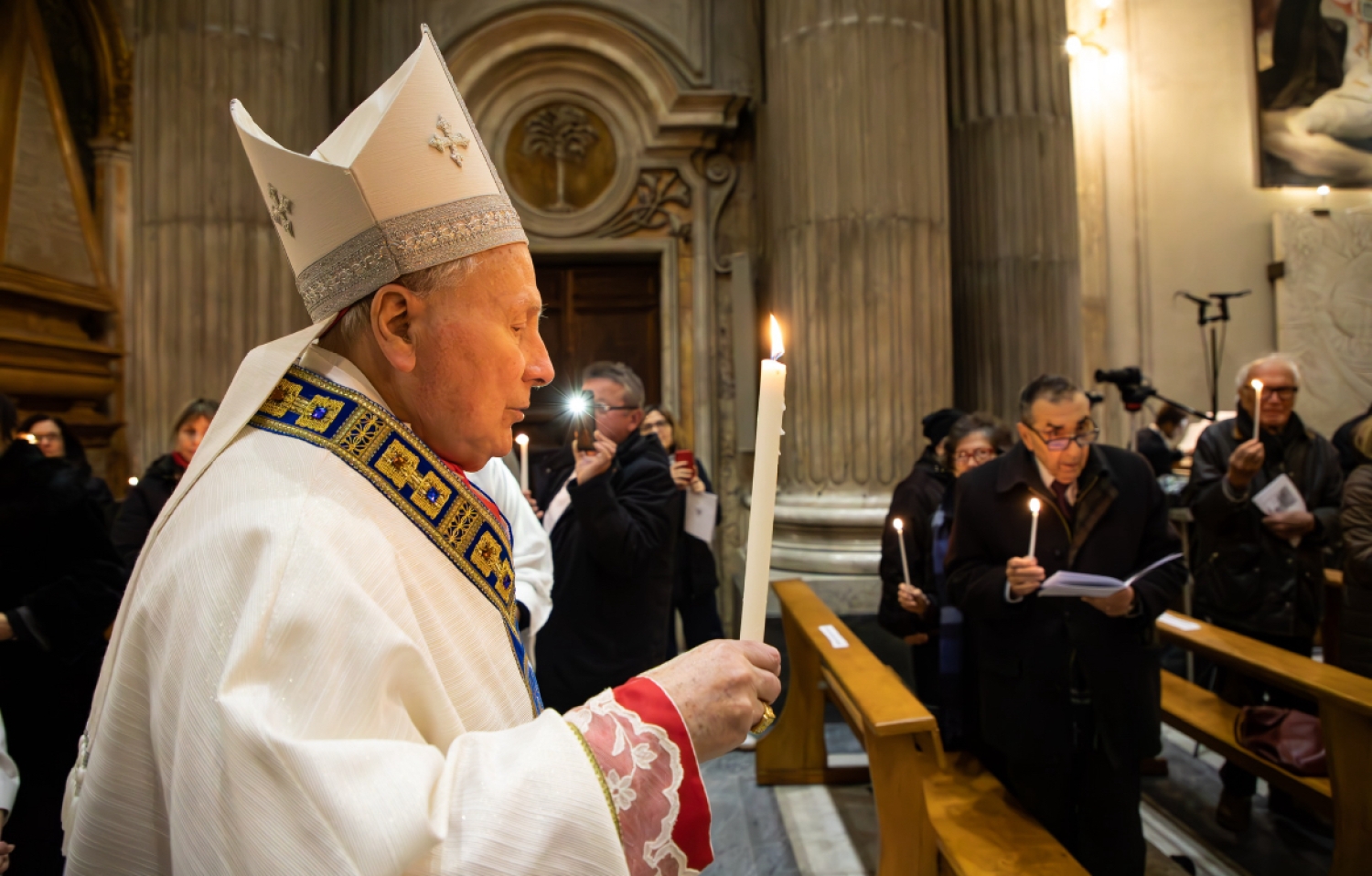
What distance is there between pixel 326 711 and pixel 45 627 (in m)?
2.07

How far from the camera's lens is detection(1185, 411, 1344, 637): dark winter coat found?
369 cm

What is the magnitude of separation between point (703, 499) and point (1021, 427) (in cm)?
143

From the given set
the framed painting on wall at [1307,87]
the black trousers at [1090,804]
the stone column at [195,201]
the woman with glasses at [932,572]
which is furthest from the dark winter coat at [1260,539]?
the framed painting on wall at [1307,87]

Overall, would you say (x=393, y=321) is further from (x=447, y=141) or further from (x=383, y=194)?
(x=447, y=141)

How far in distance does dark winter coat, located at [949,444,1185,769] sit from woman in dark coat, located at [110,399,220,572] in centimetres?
305

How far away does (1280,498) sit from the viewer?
361 centimetres

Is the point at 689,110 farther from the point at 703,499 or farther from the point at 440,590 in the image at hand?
the point at 440,590

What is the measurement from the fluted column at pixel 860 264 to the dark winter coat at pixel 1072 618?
2.41 meters

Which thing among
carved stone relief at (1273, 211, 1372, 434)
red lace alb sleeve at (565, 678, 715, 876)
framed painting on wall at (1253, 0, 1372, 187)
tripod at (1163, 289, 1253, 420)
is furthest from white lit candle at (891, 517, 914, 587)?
framed painting on wall at (1253, 0, 1372, 187)

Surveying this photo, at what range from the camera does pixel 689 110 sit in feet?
21.5

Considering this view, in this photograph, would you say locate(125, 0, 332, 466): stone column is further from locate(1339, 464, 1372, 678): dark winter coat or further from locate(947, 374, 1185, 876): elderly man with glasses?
locate(1339, 464, 1372, 678): dark winter coat

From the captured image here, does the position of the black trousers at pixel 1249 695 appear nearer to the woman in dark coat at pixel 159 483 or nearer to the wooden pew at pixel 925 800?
the wooden pew at pixel 925 800

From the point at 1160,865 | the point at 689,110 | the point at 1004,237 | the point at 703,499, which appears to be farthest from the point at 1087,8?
the point at 1160,865

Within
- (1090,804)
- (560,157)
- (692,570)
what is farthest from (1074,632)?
(560,157)
